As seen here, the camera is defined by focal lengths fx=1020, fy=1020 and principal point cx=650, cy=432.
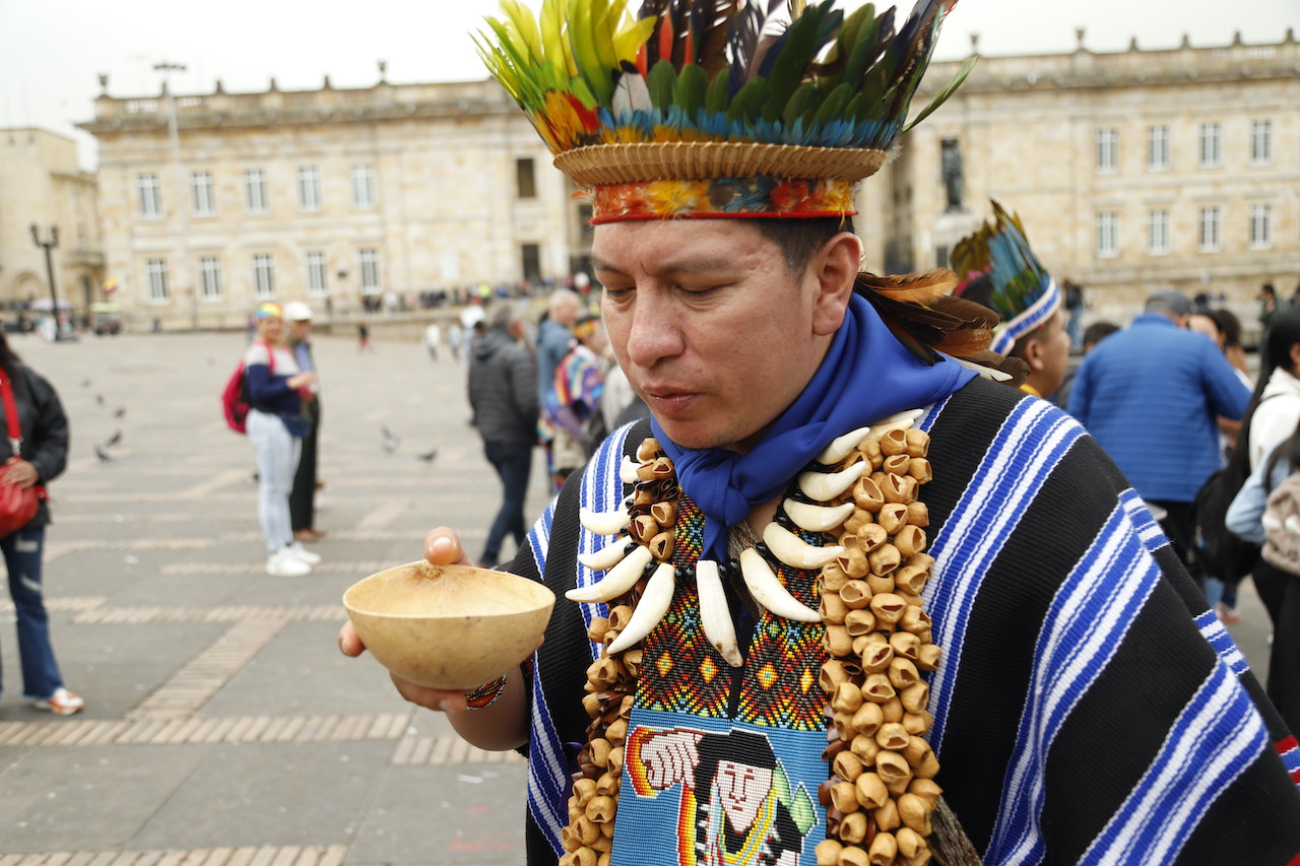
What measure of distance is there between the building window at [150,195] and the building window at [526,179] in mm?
16227

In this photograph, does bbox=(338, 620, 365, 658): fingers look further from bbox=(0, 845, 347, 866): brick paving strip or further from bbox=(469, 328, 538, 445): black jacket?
bbox=(469, 328, 538, 445): black jacket

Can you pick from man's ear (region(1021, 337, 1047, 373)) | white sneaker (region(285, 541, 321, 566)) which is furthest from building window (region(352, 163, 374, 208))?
man's ear (region(1021, 337, 1047, 373))

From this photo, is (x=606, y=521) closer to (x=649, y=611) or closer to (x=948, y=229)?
(x=649, y=611)

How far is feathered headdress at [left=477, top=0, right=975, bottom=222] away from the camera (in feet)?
4.36

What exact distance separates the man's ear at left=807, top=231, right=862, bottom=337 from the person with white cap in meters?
7.12

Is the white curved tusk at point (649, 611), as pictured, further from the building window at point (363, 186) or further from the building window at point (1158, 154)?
the building window at point (1158, 154)

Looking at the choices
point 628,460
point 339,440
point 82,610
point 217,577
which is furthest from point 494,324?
point 339,440

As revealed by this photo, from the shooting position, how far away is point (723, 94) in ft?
4.36

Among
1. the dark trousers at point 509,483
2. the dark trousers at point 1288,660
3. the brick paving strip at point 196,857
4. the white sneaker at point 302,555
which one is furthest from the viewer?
the white sneaker at point 302,555

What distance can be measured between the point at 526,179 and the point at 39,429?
4634 centimetres

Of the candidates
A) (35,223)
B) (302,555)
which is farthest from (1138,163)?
(35,223)

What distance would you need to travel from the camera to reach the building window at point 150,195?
4619 cm

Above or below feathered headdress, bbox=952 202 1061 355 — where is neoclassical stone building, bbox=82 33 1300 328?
above

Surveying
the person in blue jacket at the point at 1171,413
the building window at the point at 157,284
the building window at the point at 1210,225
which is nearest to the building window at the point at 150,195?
the building window at the point at 157,284
